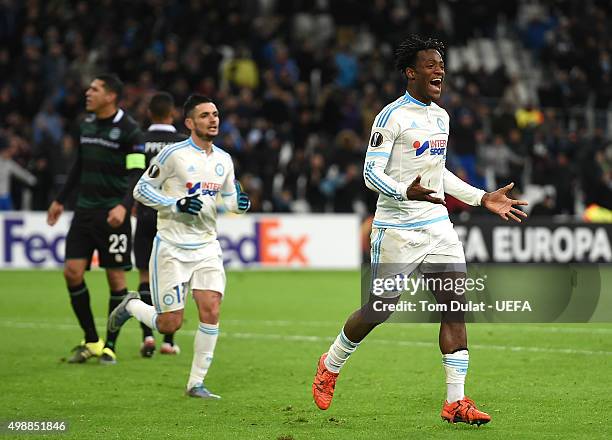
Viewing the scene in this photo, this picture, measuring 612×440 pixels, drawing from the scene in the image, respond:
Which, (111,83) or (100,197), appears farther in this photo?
(100,197)

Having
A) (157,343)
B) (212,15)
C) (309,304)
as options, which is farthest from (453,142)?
(157,343)

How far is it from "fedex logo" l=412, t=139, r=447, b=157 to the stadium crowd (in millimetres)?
14439

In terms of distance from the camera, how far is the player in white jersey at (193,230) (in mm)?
8727

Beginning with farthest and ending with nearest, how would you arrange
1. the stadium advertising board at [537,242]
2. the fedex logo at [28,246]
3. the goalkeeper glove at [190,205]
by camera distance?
the fedex logo at [28,246] → the stadium advertising board at [537,242] → the goalkeeper glove at [190,205]

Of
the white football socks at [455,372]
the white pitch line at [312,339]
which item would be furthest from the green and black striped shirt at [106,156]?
the white football socks at [455,372]

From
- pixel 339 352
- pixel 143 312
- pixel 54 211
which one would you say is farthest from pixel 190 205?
pixel 54 211

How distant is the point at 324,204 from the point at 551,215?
4410 mm

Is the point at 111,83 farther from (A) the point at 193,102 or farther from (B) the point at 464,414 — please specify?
(B) the point at 464,414

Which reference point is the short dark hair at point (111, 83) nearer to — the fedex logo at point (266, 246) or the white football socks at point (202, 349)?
the white football socks at point (202, 349)

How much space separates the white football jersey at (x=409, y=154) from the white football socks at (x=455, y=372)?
85 cm

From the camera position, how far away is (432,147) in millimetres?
7613

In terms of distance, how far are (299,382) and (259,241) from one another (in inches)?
478

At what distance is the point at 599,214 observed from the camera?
914 inches

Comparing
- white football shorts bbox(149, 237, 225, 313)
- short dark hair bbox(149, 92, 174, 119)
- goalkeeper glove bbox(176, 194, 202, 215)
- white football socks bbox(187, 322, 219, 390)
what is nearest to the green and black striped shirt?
short dark hair bbox(149, 92, 174, 119)
